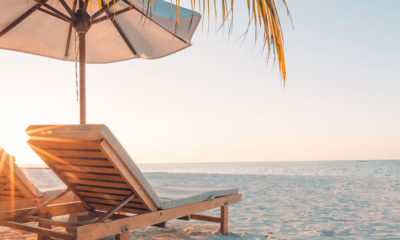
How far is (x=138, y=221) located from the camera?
2.32m

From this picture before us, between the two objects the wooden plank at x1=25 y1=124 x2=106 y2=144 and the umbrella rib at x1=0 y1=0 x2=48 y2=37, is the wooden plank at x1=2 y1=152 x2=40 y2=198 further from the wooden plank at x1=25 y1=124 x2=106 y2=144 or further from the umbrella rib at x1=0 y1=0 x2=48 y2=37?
the umbrella rib at x1=0 y1=0 x2=48 y2=37

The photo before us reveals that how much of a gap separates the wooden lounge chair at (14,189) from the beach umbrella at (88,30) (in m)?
1.08

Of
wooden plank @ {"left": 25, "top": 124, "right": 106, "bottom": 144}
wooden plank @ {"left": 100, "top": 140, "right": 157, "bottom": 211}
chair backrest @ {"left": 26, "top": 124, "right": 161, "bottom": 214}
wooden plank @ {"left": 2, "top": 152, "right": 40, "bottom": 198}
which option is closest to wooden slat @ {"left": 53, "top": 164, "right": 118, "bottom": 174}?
chair backrest @ {"left": 26, "top": 124, "right": 161, "bottom": 214}

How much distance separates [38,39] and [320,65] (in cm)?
1415

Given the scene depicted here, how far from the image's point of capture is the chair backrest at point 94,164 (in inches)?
81.2

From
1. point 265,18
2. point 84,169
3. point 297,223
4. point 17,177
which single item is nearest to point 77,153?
point 84,169

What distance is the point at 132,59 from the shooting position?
4.86m

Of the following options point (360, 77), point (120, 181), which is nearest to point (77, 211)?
point (120, 181)

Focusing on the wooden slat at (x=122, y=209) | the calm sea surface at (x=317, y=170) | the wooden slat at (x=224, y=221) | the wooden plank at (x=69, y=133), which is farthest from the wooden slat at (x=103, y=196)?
the calm sea surface at (x=317, y=170)

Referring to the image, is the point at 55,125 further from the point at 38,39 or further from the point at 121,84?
the point at 121,84

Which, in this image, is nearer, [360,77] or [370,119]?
[360,77]

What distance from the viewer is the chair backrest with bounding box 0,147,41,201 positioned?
105 inches

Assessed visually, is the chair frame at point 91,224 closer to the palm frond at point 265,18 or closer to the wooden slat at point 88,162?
the wooden slat at point 88,162

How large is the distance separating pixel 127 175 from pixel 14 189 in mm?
1419
